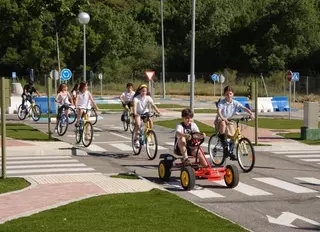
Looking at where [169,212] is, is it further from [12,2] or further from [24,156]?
[12,2]

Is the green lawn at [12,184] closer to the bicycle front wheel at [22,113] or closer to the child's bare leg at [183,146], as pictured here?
the child's bare leg at [183,146]

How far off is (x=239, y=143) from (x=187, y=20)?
75603mm

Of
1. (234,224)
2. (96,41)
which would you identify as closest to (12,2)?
(96,41)

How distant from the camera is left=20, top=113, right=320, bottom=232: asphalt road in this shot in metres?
9.11

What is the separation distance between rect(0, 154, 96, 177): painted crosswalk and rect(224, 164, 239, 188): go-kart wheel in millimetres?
3523

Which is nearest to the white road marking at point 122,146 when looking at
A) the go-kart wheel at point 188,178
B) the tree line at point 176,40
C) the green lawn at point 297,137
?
the green lawn at point 297,137

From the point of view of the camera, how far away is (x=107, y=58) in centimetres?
8056

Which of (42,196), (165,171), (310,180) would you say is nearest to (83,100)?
(165,171)

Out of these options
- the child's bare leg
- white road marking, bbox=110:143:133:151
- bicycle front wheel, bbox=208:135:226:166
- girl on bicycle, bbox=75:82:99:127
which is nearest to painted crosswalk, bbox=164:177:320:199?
the child's bare leg

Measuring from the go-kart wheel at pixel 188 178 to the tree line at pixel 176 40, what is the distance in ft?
198

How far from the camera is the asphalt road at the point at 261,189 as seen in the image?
9106 mm

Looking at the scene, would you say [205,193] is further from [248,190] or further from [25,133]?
[25,133]

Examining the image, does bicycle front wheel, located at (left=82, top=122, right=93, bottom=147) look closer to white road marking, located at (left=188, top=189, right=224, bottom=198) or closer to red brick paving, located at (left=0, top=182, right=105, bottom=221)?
red brick paving, located at (left=0, top=182, right=105, bottom=221)

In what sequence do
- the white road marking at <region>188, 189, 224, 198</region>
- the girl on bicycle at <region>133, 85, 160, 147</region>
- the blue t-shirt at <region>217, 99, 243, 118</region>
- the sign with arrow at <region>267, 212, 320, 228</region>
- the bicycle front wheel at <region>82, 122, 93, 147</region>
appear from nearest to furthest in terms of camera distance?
the sign with arrow at <region>267, 212, 320, 228</region> → the white road marking at <region>188, 189, 224, 198</region> → the blue t-shirt at <region>217, 99, 243, 118</region> → the girl on bicycle at <region>133, 85, 160, 147</region> → the bicycle front wheel at <region>82, 122, 93, 147</region>
